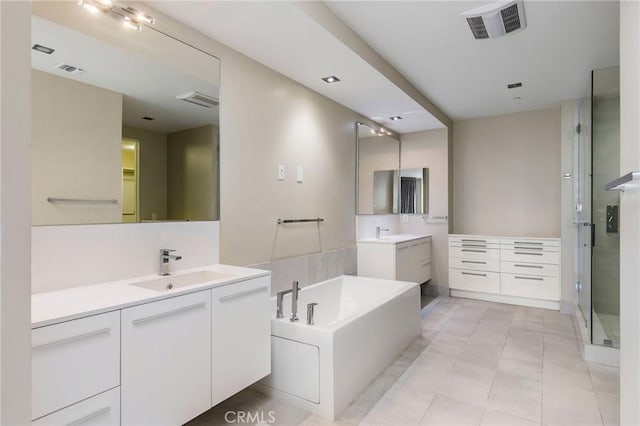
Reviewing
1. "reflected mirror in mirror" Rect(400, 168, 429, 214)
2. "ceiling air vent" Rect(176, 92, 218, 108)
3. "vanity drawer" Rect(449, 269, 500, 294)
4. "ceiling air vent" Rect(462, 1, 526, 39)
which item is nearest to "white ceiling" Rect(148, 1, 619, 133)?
"ceiling air vent" Rect(462, 1, 526, 39)

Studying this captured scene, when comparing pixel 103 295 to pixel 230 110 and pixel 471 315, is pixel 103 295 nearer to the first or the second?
pixel 230 110

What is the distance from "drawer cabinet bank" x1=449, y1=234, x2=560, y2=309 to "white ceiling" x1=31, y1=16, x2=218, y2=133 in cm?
363

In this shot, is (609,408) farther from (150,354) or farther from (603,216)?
(150,354)

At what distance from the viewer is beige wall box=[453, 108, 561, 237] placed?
4.41 m

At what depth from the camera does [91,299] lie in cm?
141

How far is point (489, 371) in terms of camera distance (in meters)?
2.52

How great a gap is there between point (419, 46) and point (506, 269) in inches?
117

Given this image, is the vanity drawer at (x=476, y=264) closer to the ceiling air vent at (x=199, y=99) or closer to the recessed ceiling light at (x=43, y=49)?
the ceiling air vent at (x=199, y=99)

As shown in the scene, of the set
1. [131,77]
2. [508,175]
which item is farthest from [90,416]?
[508,175]

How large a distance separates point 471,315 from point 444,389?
1826 mm

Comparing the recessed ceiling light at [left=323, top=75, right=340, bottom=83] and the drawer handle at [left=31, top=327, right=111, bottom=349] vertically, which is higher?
the recessed ceiling light at [left=323, top=75, right=340, bottom=83]

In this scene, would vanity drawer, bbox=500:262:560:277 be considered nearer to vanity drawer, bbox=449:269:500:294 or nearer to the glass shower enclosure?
vanity drawer, bbox=449:269:500:294

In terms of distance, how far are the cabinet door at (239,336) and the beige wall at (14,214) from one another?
41.2 inches

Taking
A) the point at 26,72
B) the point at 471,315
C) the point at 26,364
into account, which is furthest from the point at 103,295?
the point at 471,315
